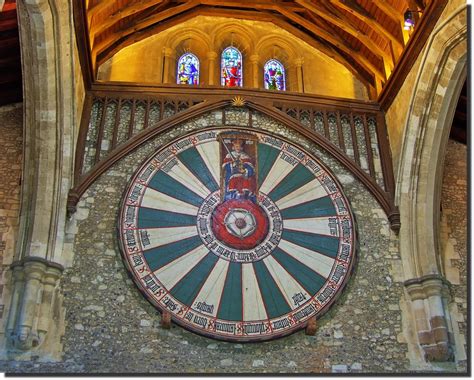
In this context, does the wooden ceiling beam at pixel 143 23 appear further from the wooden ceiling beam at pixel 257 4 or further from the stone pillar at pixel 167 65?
the stone pillar at pixel 167 65

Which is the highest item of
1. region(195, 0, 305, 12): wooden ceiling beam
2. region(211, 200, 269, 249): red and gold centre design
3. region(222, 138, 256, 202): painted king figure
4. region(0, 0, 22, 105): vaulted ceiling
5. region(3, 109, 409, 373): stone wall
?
region(195, 0, 305, 12): wooden ceiling beam

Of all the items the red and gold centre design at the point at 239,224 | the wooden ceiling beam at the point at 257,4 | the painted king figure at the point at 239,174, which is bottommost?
the red and gold centre design at the point at 239,224

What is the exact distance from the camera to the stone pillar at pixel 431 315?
6.66 m

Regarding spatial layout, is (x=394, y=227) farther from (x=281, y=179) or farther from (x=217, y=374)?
(x=217, y=374)

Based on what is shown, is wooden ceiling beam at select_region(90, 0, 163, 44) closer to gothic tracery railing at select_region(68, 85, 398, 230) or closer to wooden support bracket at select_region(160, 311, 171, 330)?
gothic tracery railing at select_region(68, 85, 398, 230)

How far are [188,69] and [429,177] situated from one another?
11.3 feet

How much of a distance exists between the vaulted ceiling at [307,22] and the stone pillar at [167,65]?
0.34 meters

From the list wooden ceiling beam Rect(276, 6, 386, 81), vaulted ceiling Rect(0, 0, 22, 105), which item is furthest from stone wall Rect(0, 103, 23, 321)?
wooden ceiling beam Rect(276, 6, 386, 81)

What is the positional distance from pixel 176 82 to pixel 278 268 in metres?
3.05

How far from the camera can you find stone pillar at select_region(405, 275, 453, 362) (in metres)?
6.66

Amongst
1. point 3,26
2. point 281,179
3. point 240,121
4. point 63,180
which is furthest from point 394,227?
point 3,26

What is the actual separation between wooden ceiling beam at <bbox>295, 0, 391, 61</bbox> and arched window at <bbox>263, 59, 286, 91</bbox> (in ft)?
2.89

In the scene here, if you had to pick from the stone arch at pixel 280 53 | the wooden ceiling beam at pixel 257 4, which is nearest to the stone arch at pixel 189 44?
the wooden ceiling beam at pixel 257 4

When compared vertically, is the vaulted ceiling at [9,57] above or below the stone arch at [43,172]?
above
